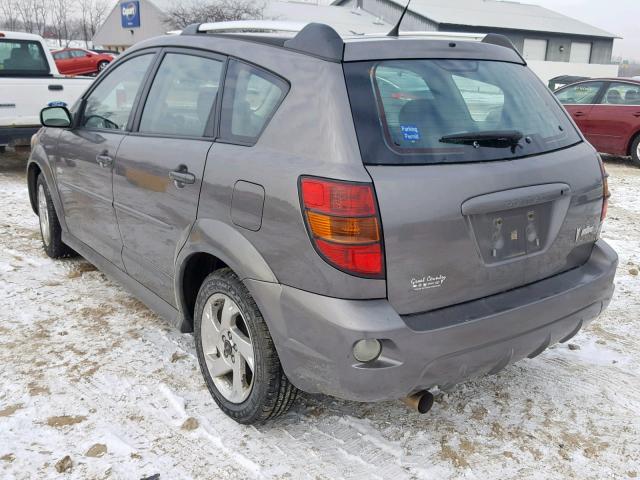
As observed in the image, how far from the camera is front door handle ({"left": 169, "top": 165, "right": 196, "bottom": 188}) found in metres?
2.86

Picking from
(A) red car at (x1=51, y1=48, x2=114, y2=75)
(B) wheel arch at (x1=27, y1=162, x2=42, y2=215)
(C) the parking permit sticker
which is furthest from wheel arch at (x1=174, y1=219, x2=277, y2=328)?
(A) red car at (x1=51, y1=48, x2=114, y2=75)

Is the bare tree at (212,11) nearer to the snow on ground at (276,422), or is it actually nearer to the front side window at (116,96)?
the front side window at (116,96)

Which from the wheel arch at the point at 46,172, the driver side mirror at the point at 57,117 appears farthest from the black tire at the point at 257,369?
the wheel arch at the point at 46,172

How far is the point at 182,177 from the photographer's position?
2916 mm

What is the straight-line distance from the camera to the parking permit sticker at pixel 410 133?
2369 millimetres

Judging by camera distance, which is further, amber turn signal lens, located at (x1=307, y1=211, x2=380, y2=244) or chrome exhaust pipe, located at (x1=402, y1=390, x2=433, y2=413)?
chrome exhaust pipe, located at (x1=402, y1=390, x2=433, y2=413)

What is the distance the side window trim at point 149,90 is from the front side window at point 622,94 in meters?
9.19

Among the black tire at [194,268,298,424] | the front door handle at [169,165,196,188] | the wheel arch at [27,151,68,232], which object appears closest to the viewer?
the black tire at [194,268,298,424]

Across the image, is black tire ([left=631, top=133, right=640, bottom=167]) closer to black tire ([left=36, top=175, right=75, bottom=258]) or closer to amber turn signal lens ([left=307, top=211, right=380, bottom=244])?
black tire ([left=36, top=175, right=75, bottom=258])

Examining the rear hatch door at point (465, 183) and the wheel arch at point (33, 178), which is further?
the wheel arch at point (33, 178)

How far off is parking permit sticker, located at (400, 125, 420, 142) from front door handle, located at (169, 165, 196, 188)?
3.43ft

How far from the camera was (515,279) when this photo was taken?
255 cm

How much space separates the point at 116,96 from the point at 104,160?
47cm

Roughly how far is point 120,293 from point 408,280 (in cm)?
286
